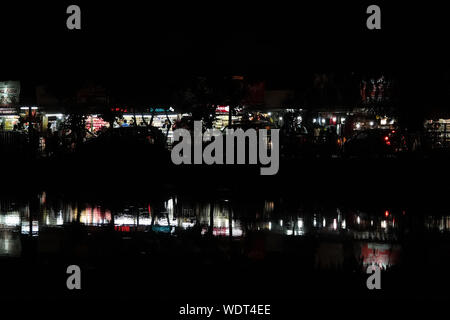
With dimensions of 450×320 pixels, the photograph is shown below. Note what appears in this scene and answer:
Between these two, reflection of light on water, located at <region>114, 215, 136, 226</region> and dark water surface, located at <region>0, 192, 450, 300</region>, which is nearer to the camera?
dark water surface, located at <region>0, 192, 450, 300</region>

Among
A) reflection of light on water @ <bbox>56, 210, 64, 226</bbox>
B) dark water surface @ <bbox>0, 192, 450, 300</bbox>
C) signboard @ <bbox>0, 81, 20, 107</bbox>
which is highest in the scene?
signboard @ <bbox>0, 81, 20, 107</bbox>

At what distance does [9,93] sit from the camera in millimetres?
29359

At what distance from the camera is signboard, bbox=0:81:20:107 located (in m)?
29.2

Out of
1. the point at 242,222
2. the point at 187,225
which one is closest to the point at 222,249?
the point at 187,225

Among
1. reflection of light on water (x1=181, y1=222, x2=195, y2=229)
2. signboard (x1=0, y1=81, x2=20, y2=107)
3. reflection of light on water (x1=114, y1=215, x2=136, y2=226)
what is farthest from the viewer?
signboard (x1=0, y1=81, x2=20, y2=107)

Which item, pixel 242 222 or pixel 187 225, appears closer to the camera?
pixel 187 225

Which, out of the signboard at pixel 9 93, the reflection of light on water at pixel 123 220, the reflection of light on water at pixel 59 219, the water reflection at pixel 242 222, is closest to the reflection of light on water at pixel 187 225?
the water reflection at pixel 242 222

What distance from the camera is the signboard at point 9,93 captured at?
29.2 metres

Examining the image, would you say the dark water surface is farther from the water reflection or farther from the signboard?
the signboard

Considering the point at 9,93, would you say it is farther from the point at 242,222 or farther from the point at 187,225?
the point at 242,222

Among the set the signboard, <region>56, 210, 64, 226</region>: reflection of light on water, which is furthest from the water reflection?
the signboard

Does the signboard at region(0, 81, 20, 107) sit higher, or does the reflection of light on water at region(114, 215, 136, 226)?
the signboard at region(0, 81, 20, 107)

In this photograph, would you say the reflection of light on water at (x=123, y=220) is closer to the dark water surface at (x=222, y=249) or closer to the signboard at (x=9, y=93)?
the dark water surface at (x=222, y=249)
